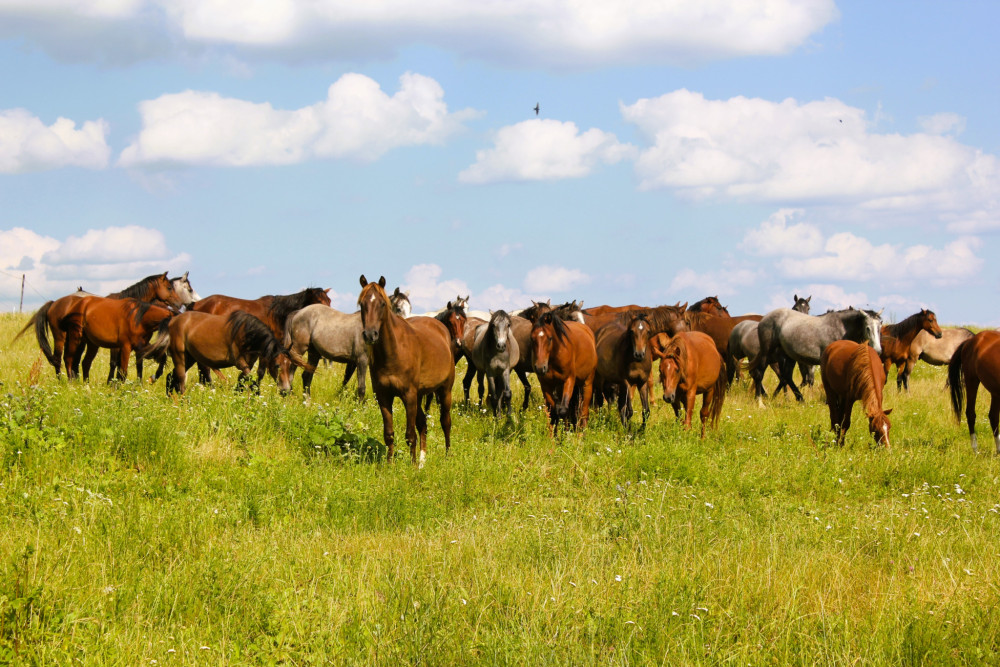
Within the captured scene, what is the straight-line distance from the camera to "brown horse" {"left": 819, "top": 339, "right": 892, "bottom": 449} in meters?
11.1

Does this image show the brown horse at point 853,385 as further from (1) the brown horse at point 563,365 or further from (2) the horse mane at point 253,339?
(2) the horse mane at point 253,339

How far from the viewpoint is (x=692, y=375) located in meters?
12.2

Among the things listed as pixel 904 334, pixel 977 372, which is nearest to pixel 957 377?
pixel 977 372

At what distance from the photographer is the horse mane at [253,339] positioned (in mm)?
14242

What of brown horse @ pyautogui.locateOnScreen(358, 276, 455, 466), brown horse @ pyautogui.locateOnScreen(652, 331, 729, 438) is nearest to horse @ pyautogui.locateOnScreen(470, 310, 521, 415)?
brown horse @ pyautogui.locateOnScreen(358, 276, 455, 466)

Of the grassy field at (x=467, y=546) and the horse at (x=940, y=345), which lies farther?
the horse at (x=940, y=345)

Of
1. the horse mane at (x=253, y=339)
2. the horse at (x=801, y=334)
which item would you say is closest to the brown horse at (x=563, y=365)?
the horse mane at (x=253, y=339)

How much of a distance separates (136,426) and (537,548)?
5.18 meters

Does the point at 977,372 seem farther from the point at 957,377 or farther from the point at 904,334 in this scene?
the point at 904,334

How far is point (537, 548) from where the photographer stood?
5.97 m

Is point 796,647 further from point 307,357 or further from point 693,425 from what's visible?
point 307,357

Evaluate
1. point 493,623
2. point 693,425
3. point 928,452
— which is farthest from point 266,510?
point 928,452

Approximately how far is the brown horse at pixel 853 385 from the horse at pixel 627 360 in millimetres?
2871

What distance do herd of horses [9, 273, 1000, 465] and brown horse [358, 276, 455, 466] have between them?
2 centimetres
